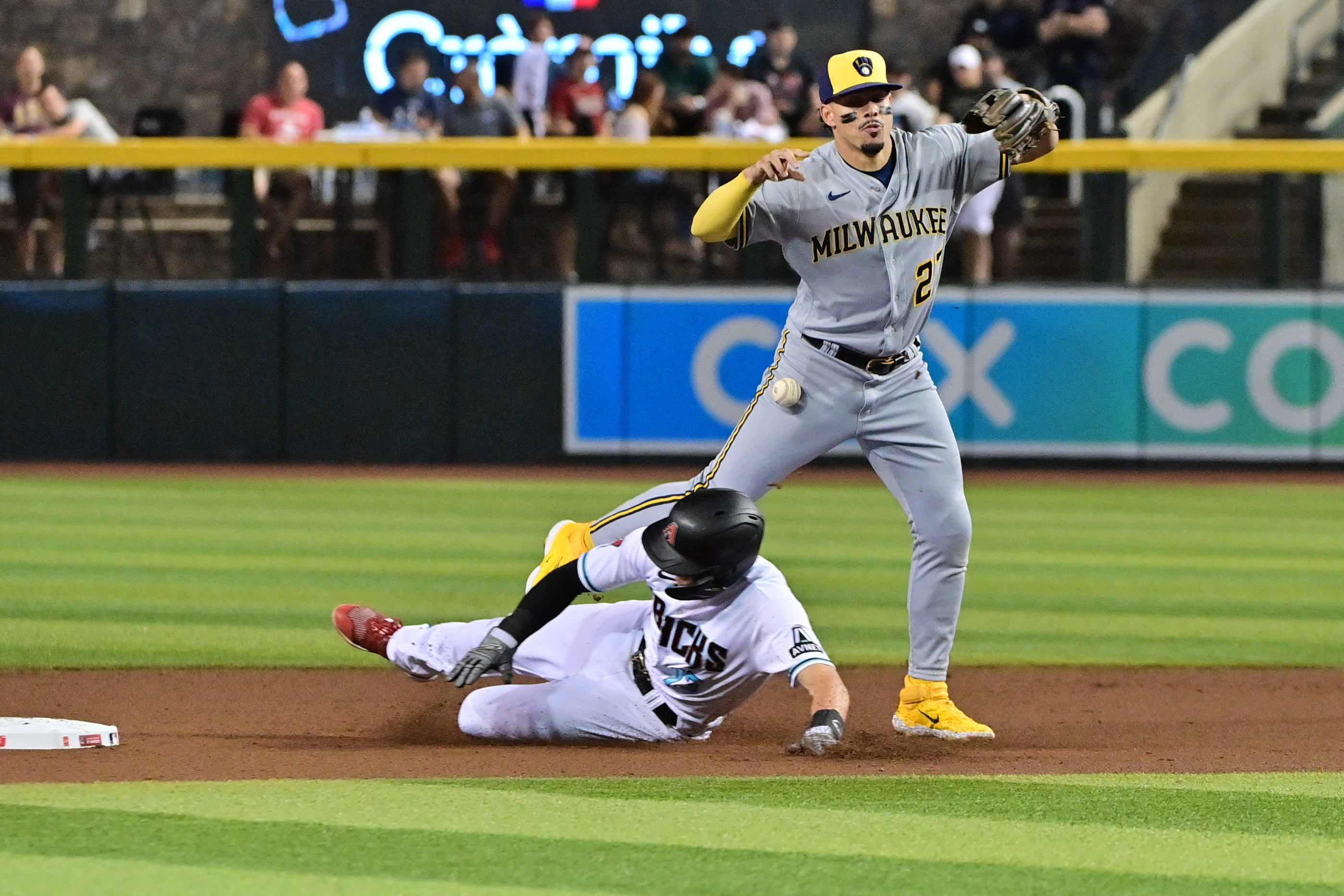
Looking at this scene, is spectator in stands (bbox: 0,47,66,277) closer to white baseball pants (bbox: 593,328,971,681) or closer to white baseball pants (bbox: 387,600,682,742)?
white baseball pants (bbox: 387,600,682,742)

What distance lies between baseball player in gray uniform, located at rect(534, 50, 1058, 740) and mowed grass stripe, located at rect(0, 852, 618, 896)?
69.3 inches

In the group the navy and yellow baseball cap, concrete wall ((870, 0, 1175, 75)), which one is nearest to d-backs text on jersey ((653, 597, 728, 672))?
the navy and yellow baseball cap

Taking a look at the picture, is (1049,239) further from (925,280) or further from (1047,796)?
(1047,796)

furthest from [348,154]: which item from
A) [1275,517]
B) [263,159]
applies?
[1275,517]

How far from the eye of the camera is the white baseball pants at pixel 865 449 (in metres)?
5.48

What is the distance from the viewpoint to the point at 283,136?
14805mm

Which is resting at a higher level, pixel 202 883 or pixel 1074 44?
pixel 1074 44

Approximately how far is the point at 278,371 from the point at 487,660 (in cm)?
954

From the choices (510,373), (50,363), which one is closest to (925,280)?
(510,373)

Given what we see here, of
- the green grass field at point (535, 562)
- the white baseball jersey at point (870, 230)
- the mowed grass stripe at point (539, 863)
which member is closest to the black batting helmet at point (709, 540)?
the white baseball jersey at point (870, 230)

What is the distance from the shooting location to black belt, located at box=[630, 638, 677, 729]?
5352 mm

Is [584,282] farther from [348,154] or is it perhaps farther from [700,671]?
[700,671]

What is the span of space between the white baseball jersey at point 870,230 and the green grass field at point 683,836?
138cm

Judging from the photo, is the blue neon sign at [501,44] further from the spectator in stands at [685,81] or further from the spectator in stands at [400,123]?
the spectator in stands at [685,81]
